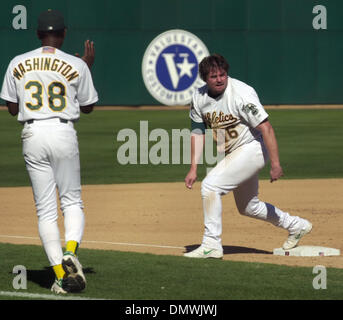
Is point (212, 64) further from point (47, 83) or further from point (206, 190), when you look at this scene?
point (47, 83)

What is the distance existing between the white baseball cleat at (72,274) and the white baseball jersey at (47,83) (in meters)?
1.04

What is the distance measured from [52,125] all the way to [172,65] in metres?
22.9

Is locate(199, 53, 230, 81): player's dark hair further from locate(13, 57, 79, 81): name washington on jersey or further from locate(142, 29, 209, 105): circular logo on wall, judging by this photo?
locate(142, 29, 209, 105): circular logo on wall

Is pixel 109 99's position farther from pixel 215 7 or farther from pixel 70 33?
pixel 215 7

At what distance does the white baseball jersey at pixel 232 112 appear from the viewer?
790cm

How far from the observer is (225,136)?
8.18 m

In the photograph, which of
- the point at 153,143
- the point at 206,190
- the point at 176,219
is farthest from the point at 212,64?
the point at 153,143

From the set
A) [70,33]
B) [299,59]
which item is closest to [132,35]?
[70,33]

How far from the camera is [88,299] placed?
6.29 metres

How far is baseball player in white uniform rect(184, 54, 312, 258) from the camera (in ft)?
25.9

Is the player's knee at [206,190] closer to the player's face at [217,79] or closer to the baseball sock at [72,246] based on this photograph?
the player's face at [217,79]

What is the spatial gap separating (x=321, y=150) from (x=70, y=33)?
13.0 m

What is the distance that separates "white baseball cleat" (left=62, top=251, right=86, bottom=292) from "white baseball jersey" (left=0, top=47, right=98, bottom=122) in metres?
1.04

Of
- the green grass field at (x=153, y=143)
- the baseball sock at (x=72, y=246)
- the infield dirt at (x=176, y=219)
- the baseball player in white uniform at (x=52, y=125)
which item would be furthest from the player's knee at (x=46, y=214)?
the green grass field at (x=153, y=143)
